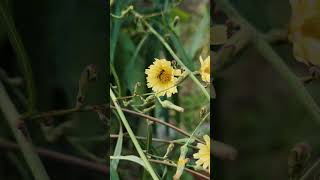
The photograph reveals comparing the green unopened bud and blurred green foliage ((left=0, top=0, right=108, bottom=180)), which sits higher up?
blurred green foliage ((left=0, top=0, right=108, bottom=180))

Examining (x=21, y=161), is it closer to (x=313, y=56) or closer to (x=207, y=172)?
(x=207, y=172)

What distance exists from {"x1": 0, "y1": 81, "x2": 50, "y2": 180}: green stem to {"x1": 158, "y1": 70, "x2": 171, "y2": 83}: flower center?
13.3 inches

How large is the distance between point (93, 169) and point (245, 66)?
0.42 metres

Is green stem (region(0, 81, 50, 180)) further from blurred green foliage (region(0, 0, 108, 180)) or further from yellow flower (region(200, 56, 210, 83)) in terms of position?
yellow flower (region(200, 56, 210, 83))

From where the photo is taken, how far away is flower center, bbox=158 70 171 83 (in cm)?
134

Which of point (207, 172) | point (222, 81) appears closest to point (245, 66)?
point (222, 81)

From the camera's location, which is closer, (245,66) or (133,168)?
(245,66)

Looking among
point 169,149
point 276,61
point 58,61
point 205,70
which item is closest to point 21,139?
point 58,61

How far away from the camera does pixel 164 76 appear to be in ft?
4.40

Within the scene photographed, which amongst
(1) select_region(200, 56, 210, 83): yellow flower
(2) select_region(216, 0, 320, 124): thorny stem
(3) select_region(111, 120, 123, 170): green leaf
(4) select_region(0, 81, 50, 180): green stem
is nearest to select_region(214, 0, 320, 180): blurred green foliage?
(2) select_region(216, 0, 320, 124): thorny stem

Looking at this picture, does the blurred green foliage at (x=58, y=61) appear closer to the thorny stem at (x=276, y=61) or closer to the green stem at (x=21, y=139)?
the green stem at (x=21, y=139)

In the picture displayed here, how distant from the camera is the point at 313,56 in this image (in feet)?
3.74

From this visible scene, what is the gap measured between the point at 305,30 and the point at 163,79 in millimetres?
365

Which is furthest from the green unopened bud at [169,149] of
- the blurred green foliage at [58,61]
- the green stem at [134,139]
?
the blurred green foliage at [58,61]
